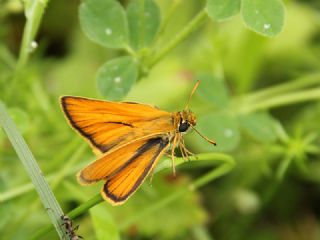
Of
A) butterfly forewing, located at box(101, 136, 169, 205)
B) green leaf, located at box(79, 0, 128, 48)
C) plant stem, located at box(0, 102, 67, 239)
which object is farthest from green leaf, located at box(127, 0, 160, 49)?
plant stem, located at box(0, 102, 67, 239)

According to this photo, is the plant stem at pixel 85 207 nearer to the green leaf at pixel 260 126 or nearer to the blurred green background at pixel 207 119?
the blurred green background at pixel 207 119

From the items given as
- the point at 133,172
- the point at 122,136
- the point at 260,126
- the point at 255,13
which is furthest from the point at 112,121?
the point at 260,126

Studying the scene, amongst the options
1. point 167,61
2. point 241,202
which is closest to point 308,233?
point 241,202

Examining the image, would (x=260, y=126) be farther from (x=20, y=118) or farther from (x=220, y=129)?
(x=20, y=118)

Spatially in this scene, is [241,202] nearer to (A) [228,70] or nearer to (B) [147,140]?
(A) [228,70]

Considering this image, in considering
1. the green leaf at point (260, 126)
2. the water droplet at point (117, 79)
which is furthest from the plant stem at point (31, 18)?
the green leaf at point (260, 126)
